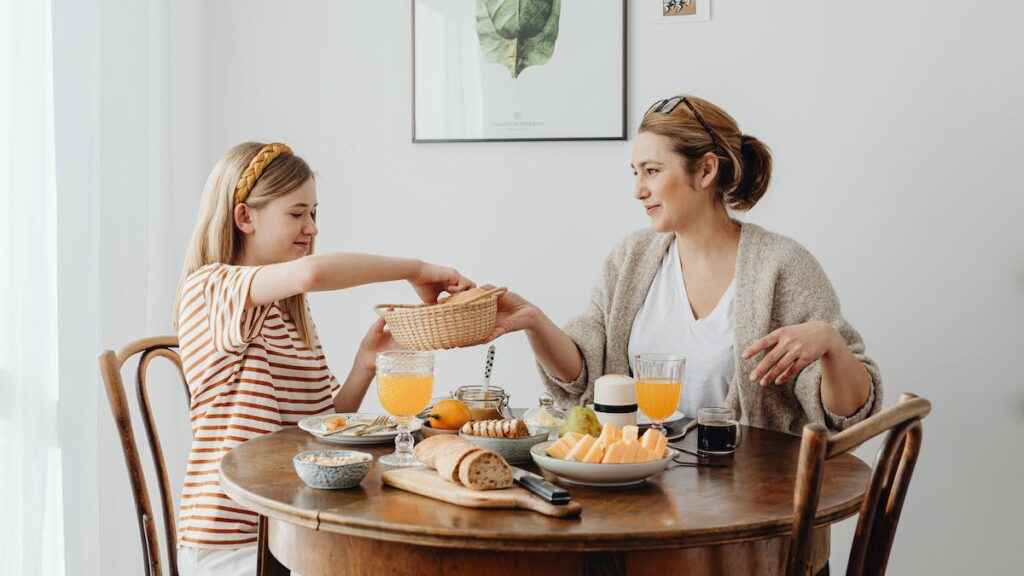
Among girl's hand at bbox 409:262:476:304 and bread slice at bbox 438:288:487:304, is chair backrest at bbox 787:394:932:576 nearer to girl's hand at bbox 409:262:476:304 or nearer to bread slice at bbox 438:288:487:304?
bread slice at bbox 438:288:487:304

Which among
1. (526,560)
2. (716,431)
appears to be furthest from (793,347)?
(526,560)

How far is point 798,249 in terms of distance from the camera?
2.14 m

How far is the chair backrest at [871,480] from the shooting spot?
114 cm

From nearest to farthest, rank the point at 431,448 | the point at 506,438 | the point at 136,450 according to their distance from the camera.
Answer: the point at 431,448
the point at 506,438
the point at 136,450

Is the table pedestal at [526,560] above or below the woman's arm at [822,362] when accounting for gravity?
below

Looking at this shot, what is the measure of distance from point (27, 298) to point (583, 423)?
4.52ft

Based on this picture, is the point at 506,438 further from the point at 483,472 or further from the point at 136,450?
the point at 136,450

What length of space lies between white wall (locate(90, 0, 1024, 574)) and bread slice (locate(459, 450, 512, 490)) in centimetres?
154

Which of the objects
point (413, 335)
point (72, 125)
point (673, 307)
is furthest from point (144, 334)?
point (673, 307)

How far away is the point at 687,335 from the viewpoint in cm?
221

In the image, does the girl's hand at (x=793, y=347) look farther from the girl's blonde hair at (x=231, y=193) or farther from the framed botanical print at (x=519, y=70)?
the framed botanical print at (x=519, y=70)

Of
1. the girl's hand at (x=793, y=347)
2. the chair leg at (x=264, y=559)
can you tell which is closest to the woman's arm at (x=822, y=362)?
the girl's hand at (x=793, y=347)

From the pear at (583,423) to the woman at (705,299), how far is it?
1.62 feet

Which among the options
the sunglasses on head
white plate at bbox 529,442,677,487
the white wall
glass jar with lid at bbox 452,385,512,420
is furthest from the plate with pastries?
the white wall
